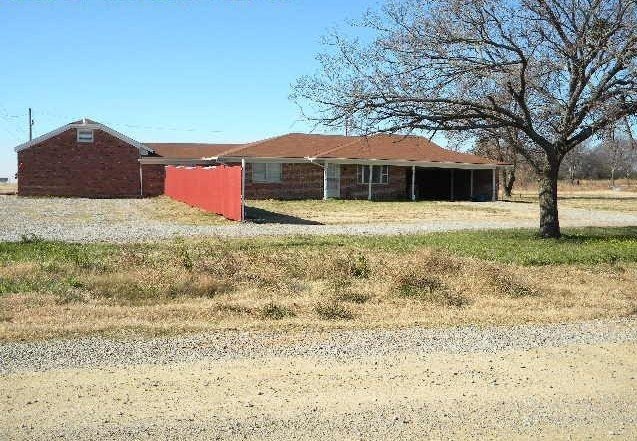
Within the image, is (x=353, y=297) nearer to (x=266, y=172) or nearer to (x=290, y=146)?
(x=266, y=172)

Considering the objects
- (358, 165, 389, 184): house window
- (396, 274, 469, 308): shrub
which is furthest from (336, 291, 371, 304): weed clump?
(358, 165, 389, 184): house window

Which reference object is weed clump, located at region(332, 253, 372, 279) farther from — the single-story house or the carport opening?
the carport opening

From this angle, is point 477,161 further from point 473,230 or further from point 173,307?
A: point 173,307

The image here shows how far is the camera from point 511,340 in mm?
7254

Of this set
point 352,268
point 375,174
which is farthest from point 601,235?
point 375,174

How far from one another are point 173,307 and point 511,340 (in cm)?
392

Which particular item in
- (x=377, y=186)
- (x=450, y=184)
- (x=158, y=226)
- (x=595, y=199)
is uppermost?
(x=450, y=184)

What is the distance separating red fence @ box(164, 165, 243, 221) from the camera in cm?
2311

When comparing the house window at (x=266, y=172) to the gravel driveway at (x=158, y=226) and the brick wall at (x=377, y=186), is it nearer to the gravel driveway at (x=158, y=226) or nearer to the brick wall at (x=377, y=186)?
the brick wall at (x=377, y=186)

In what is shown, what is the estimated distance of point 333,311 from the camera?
331 inches

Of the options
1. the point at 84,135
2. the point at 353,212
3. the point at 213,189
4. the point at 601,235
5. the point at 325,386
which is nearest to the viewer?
the point at 325,386

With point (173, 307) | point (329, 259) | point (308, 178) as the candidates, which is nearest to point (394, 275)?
point (329, 259)

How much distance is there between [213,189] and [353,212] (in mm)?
5677

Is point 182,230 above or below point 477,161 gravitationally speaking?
below
